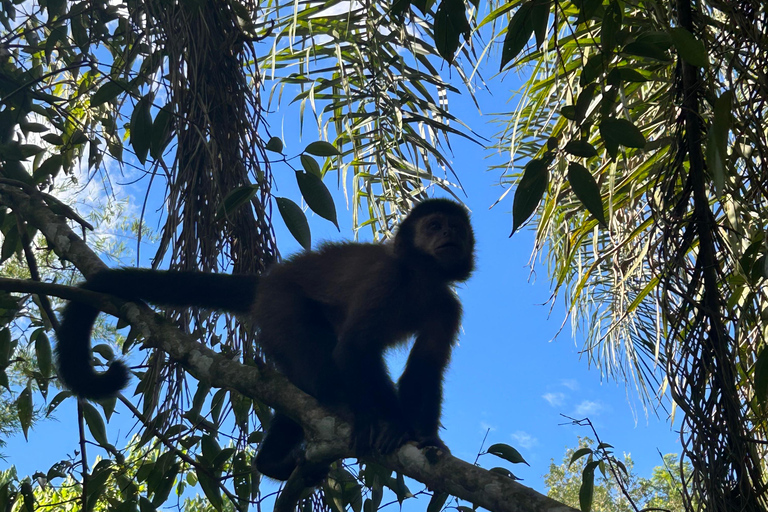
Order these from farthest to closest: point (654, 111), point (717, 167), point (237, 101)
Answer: point (654, 111)
point (237, 101)
point (717, 167)

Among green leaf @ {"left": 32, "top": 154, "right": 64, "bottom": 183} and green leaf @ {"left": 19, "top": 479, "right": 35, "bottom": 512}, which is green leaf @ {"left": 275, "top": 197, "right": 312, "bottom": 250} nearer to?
green leaf @ {"left": 19, "top": 479, "right": 35, "bottom": 512}

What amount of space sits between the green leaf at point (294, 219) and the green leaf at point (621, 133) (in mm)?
1210

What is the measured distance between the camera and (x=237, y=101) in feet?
13.4

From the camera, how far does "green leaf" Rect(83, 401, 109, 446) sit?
3.64 meters

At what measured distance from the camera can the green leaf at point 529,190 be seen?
5.98 feet

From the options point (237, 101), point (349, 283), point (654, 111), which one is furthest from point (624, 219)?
point (237, 101)

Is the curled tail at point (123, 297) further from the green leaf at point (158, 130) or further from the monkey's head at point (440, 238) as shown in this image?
Result: the monkey's head at point (440, 238)

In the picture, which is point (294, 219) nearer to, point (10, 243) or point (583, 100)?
point (583, 100)

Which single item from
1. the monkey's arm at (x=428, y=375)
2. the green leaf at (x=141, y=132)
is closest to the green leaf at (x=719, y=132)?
the green leaf at (x=141, y=132)

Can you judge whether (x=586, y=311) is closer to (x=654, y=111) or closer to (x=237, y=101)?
(x=654, y=111)

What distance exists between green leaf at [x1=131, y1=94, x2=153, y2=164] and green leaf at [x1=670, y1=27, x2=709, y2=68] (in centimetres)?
215

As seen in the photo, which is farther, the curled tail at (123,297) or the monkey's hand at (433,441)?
the curled tail at (123,297)

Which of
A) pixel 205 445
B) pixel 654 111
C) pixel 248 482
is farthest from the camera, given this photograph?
pixel 654 111

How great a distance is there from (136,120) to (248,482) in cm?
208
